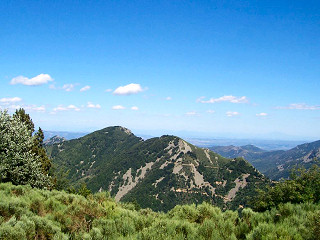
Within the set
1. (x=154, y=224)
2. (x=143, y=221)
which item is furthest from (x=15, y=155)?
(x=154, y=224)

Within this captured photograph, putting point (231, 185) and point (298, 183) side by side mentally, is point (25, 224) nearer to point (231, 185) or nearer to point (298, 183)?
point (298, 183)

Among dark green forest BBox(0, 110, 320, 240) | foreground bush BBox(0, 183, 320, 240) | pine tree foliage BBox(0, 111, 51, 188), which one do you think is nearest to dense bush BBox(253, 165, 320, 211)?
dark green forest BBox(0, 110, 320, 240)

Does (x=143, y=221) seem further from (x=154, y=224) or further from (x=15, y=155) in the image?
(x=15, y=155)

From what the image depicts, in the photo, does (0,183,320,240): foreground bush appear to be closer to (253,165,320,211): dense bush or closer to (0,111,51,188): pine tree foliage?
(0,111,51,188): pine tree foliage

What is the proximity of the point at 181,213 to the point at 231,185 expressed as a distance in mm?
194733

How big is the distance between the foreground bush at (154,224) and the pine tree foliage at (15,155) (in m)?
11.6

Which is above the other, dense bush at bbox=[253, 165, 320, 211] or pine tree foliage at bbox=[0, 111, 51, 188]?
pine tree foliage at bbox=[0, 111, 51, 188]

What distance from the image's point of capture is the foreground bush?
4.82 metres

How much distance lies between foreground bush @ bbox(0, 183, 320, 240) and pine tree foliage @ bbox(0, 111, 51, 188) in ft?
38.0

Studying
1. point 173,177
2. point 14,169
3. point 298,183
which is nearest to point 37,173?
point 14,169

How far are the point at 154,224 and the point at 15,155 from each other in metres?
17.0

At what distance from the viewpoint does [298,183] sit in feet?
118

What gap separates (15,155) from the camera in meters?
17.8

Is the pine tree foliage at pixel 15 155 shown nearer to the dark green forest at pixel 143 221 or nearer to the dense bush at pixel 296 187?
the dark green forest at pixel 143 221
